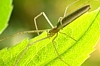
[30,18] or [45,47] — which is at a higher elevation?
[45,47]

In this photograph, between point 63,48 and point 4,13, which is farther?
point 63,48

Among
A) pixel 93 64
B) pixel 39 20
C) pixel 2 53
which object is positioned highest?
pixel 2 53

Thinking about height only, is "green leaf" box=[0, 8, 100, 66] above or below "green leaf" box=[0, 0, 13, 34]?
below

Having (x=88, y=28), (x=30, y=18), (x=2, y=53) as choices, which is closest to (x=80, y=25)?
(x=88, y=28)

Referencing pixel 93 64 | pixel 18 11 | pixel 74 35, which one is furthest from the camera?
pixel 18 11

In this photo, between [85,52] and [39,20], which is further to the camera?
[39,20]

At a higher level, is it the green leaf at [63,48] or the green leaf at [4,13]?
the green leaf at [4,13]

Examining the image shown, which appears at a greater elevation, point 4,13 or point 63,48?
point 4,13

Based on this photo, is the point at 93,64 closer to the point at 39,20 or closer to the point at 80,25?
the point at 39,20
